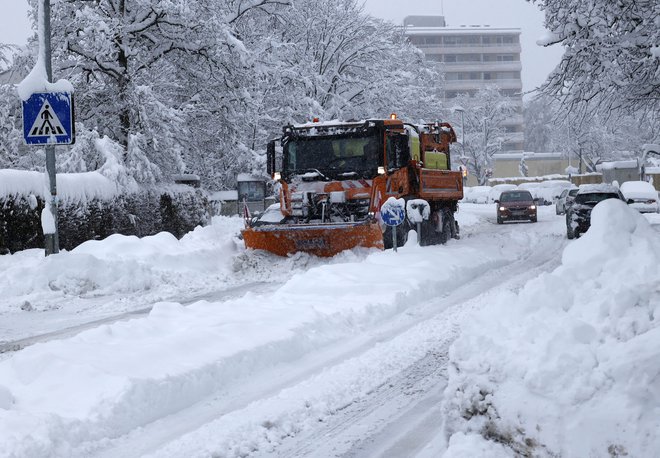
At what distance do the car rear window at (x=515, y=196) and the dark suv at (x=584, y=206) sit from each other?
11003mm

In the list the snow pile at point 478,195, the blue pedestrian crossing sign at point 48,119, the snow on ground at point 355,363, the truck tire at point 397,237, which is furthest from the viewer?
the snow pile at point 478,195

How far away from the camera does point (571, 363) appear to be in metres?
4.02

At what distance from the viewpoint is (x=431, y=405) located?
632 centimetres

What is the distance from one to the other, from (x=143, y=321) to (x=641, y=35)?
10.6 m

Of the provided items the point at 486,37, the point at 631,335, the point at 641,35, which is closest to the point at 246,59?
the point at 641,35

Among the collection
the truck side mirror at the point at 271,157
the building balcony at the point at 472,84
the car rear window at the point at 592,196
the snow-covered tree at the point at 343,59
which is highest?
the building balcony at the point at 472,84

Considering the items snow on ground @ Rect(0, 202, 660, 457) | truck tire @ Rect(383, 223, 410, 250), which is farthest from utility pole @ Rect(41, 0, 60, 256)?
truck tire @ Rect(383, 223, 410, 250)

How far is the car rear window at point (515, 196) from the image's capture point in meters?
35.8

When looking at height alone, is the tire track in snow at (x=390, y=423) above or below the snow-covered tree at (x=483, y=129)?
below

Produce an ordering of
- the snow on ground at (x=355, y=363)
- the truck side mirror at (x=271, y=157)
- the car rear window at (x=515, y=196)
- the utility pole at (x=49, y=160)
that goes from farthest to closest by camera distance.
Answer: the car rear window at (x=515, y=196) < the truck side mirror at (x=271, y=157) < the utility pole at (x=49, y=160) < the snow on ground at (x=355, y=363)

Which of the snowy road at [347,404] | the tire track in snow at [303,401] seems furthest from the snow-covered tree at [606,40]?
the snowy road at [347,404]

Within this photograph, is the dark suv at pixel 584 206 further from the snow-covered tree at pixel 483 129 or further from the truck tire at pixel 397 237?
the snow-covered tree at pixel 483 129

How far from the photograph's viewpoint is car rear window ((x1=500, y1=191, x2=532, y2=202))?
117 feet

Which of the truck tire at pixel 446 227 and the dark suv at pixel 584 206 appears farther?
the dark suv at pixel 584 206
